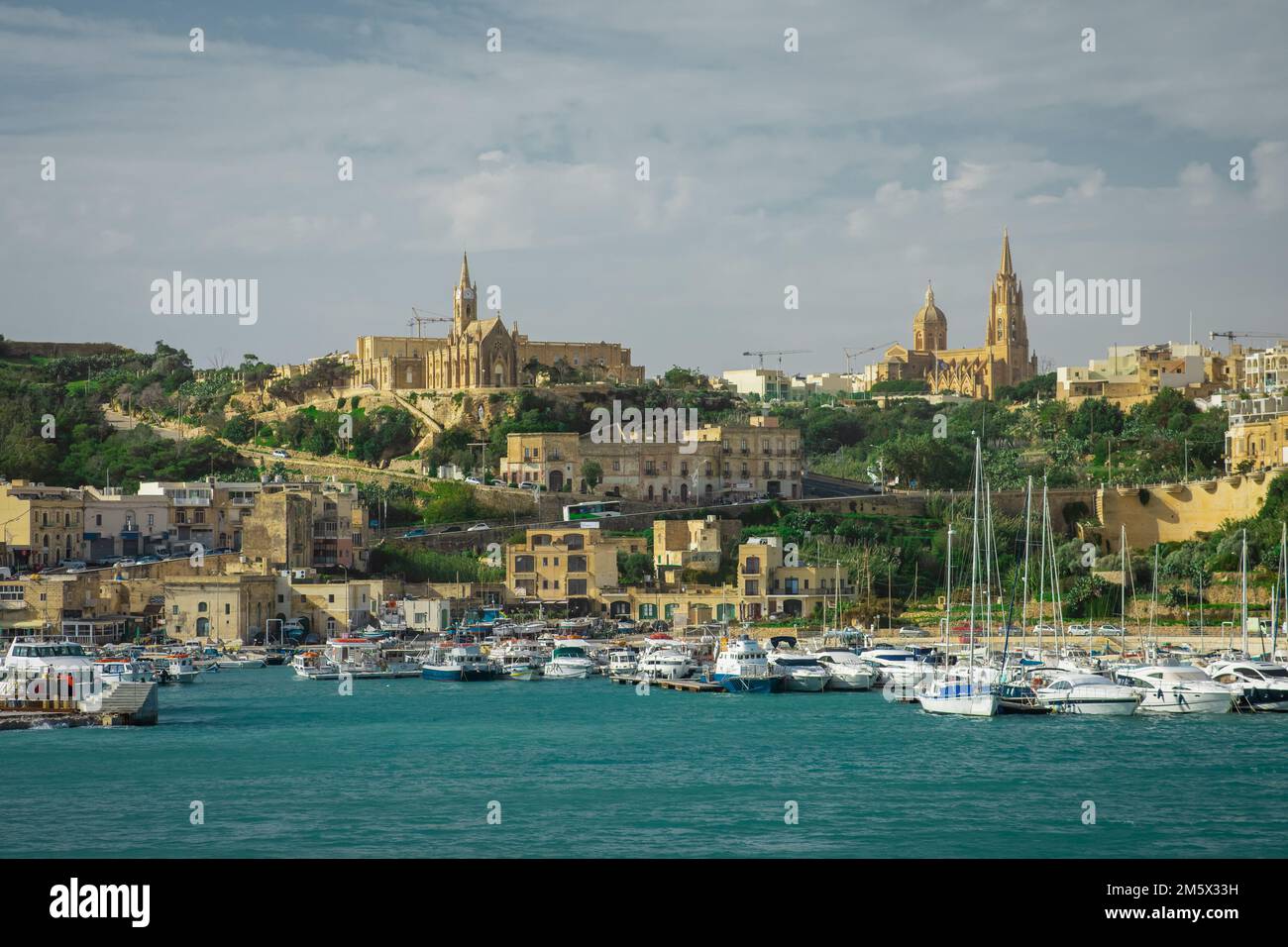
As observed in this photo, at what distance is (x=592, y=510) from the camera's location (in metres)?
74.4

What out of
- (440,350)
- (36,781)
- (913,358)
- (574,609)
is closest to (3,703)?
(36,781)

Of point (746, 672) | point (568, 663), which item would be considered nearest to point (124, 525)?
point (568, 663)

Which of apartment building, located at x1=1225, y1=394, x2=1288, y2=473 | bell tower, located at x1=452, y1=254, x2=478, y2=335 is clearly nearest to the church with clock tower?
bell tower, located at x1=452, y1=254, x2=478, y2=335

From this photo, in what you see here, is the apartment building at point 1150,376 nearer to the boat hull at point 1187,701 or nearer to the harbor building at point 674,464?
the harbor building at point 674,464

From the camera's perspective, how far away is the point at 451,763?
33.8 metres

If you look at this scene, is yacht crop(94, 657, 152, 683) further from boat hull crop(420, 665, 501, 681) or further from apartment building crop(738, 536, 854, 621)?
apartment building crop(738, 536, 854, 621)

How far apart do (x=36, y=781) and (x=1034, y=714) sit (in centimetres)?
2210

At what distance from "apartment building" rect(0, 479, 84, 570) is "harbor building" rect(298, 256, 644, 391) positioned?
79.7 ft

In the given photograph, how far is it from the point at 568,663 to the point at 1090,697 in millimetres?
19126

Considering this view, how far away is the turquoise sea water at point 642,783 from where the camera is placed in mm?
25141

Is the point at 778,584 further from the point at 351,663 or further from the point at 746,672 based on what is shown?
the point at 351,663

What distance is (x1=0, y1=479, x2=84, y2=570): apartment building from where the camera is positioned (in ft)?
218

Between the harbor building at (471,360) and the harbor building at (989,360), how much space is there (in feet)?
105

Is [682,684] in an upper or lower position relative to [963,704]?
lower
